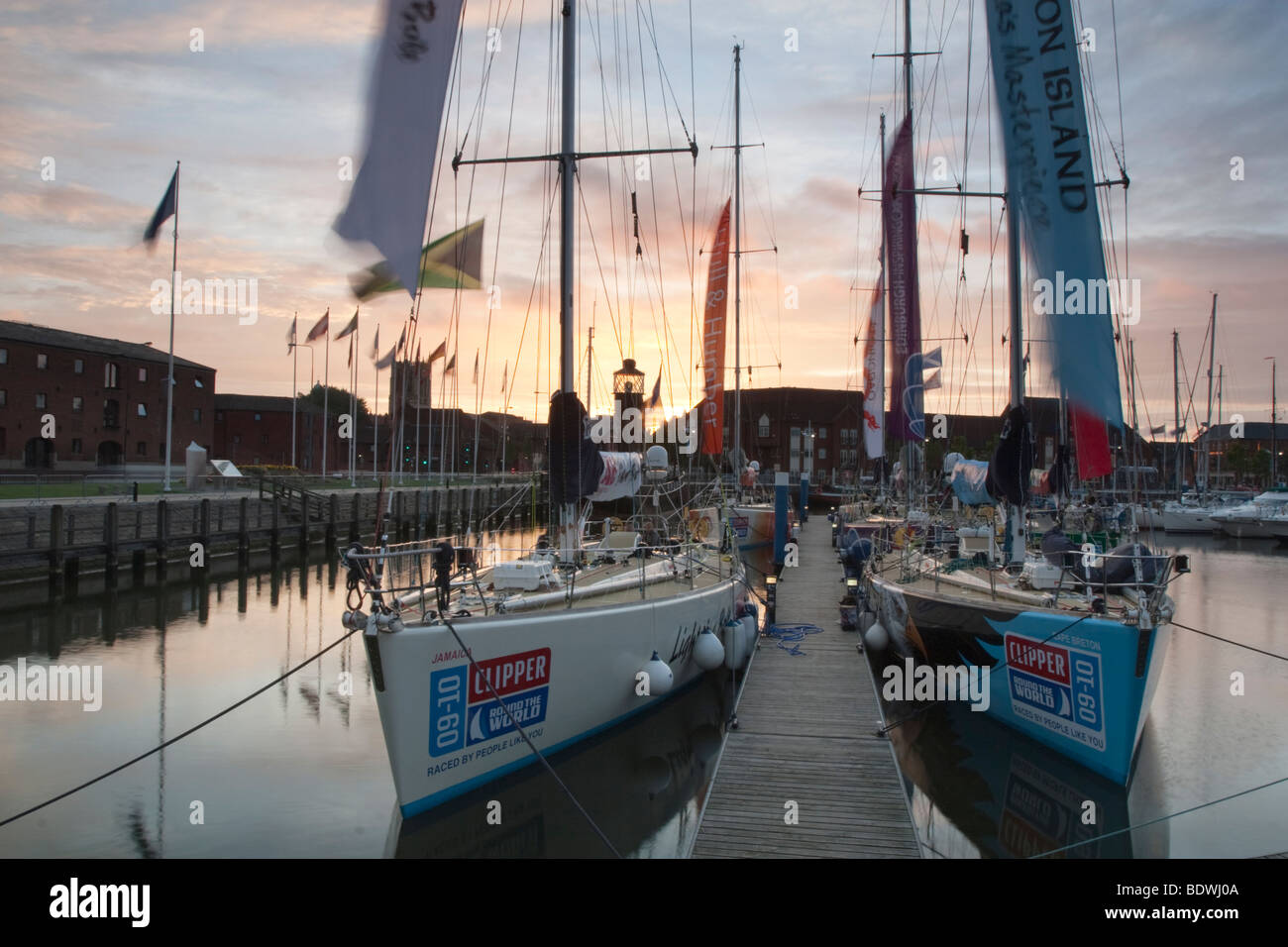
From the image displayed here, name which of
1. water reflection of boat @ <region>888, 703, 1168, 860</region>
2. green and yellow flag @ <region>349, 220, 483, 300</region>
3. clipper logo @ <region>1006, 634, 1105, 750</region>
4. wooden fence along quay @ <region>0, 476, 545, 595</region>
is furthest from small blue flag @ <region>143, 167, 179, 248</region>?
clipper logo @ <region>1006, 634, 1105, 750</region>

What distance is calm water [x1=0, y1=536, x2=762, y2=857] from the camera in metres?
8.55

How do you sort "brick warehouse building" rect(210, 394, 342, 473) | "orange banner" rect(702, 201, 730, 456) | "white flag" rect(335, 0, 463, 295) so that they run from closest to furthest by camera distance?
"white flag" rect(335, 0, 463, 295) < "orange banner" rect(702, 201, 730, 456) < "brick warehouse building" rect(210, 394, 342, 473)

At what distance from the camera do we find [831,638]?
611 inches

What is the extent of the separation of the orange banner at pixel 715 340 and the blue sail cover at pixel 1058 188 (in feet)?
45.1

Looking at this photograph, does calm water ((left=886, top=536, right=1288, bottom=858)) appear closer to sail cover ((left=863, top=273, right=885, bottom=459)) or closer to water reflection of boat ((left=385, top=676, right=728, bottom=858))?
water reflection of boat ((left=385, top=676, right=728, bottom=858))

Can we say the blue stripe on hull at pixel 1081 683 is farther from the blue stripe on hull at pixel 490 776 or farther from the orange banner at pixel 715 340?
the orange banner at pixel 715 340

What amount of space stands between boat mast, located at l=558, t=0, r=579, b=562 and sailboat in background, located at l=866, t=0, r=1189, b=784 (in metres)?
5.24

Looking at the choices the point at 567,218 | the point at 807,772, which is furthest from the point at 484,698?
the point at 567,218

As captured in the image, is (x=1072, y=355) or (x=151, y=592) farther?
(x=151, y=592)

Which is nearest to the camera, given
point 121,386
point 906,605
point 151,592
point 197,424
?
point 906,605

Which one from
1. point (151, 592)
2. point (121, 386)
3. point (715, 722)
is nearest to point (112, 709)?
point (715, 722)

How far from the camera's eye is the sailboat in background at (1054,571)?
895cm
